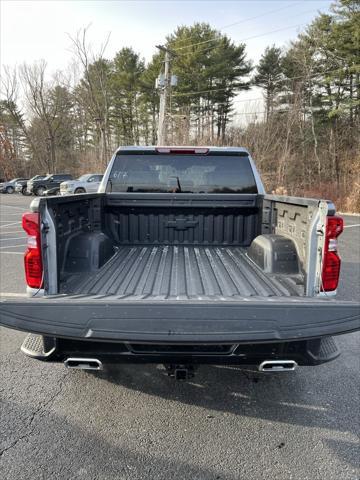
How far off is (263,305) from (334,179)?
29875 mm

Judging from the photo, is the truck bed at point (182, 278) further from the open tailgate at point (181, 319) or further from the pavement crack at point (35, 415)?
the pavement crack at point (35, 415)

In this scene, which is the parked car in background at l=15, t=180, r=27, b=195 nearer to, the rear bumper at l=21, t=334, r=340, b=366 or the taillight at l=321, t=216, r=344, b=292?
the rear bumper at l=21, t=334, r=340, b=366

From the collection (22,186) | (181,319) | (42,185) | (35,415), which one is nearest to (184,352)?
(181,319)

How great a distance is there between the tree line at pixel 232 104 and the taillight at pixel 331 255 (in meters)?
20.8

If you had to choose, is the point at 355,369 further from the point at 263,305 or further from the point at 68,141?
the point at 68,141

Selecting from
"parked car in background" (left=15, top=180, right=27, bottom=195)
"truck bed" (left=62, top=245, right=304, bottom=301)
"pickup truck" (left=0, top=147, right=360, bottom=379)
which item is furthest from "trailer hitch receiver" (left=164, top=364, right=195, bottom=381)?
"parked car in background" (left=15, top=180, right=27, bottom=195)

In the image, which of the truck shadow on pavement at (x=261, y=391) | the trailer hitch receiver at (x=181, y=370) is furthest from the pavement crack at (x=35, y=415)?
the trailer hitch receiver at (x=181, y=370)

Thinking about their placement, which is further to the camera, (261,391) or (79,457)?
(261,391)

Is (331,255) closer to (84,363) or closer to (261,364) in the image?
(261,364)

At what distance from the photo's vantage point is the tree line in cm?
2772

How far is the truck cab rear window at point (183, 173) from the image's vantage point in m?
4.32

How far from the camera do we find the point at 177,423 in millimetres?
2570

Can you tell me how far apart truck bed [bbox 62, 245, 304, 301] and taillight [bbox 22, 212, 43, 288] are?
0.88 feet

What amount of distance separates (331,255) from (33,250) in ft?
7.00
